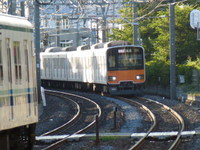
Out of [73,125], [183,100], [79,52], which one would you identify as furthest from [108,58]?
[73,125]

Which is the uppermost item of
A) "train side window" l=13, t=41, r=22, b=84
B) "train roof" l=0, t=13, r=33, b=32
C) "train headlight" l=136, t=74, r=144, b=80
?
"train roof" l=0, t=13, r=33, b=32

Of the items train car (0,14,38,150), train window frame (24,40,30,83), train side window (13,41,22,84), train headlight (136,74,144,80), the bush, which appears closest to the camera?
train car (0,14,38,150)

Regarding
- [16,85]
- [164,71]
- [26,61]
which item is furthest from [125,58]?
[16,85]

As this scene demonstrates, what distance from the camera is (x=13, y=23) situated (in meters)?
9.24

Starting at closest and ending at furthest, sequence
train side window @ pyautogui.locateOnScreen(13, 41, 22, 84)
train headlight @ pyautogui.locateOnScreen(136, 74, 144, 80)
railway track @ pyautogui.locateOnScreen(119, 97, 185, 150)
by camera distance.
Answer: train side window @ pyautogui.locateOnScreen(13, 41, 22, 84)
railway track @ pyautogui.locateOnScreen(119, 97, 185, 150)
train headlight @ pyautogui.locateOnScreen(136, 74, 144, 80)

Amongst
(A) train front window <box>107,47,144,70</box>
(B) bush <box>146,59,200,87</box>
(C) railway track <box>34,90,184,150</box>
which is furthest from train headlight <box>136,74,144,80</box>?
(B) bush <box>146,59,200,87</box>

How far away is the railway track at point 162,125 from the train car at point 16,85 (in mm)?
2337

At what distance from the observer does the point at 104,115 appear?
62.0ft

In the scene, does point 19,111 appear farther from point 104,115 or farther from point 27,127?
point 104,115

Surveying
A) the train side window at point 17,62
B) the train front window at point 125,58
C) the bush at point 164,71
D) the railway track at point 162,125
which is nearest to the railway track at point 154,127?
the railway track at point 162,125

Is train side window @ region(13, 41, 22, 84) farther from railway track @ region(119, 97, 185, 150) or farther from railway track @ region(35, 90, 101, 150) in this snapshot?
railway track @ region(119, 97, 185, 150)

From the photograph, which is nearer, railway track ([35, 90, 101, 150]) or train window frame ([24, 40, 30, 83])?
train window frame ([24, 40, 30, 83])

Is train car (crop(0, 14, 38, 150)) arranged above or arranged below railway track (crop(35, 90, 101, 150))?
above

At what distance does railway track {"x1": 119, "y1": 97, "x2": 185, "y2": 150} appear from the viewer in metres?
11.8
